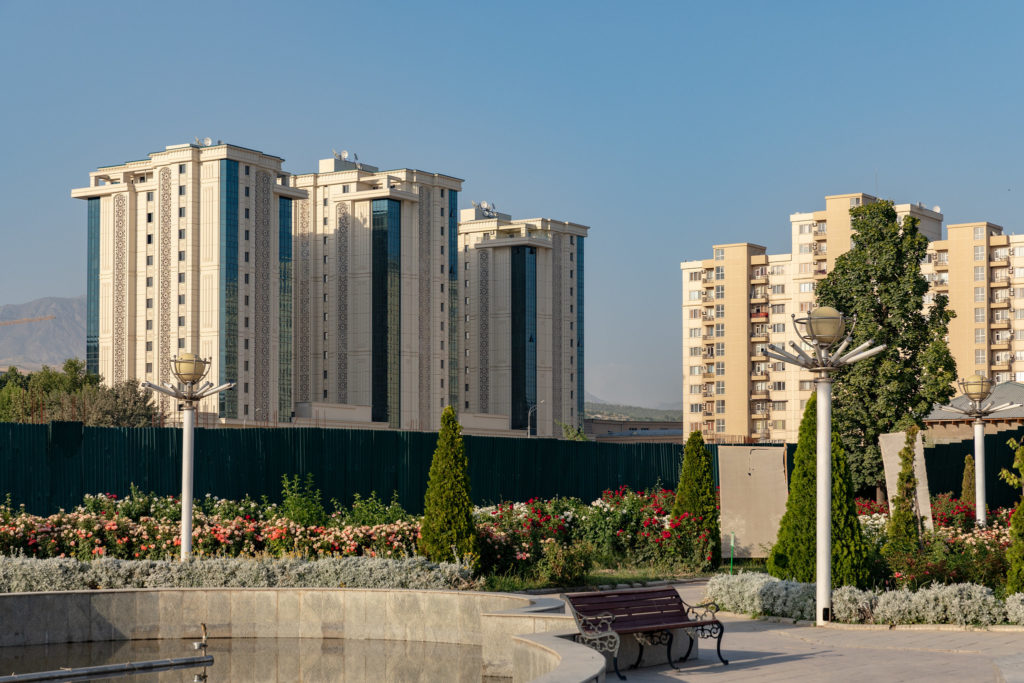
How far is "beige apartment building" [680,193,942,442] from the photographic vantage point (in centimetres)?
10944

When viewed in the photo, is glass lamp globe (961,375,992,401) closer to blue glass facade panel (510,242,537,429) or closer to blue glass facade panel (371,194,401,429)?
blue glass facade panel (371,194,401,429)

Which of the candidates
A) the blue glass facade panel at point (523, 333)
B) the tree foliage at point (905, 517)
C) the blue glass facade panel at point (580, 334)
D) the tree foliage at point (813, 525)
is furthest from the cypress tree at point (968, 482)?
the blue glass facade panel at point (580, 334)

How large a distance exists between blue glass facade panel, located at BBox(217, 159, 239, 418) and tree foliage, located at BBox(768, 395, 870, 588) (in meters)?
73.8

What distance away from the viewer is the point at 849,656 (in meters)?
11.3

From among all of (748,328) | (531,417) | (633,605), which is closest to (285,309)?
(531,417)

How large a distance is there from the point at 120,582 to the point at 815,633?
841 centimetres

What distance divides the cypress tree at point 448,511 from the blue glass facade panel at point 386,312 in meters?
85.0

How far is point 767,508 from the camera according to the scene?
2141 centimetres

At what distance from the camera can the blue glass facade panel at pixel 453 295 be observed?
108 meters

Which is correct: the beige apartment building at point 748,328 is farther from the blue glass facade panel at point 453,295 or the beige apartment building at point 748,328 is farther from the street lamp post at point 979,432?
the street lamp post at point 979,432

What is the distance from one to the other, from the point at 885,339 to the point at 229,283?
64756 mm

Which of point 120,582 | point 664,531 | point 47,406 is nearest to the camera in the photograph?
point 120,582

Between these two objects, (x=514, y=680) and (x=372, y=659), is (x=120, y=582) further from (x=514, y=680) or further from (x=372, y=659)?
(x=514, y=680)

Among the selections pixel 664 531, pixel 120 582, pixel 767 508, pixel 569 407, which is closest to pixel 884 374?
pixel 767 508
